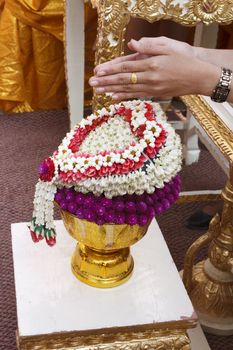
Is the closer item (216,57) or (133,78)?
(133,78)

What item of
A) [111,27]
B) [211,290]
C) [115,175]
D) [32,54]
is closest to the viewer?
[115,175]

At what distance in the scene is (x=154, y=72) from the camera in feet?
2.64

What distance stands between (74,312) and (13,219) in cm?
78

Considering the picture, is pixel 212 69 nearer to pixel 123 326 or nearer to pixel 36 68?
pixel 123 326

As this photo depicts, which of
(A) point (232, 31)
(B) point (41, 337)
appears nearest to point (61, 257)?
(B) point (41, 337)

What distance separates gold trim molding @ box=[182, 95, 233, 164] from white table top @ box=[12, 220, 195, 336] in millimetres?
208

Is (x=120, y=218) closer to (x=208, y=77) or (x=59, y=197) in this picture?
(x=59, y=197)

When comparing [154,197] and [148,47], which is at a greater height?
[148,47]

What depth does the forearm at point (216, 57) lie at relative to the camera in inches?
36.7

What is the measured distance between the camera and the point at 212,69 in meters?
0.83

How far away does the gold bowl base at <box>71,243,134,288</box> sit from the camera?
83 cm

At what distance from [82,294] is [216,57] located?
0.46 m

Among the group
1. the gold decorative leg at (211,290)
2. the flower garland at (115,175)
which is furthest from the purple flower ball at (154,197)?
the gold decorative leg at (211,290)

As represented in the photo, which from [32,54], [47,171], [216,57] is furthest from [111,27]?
[32,54]
